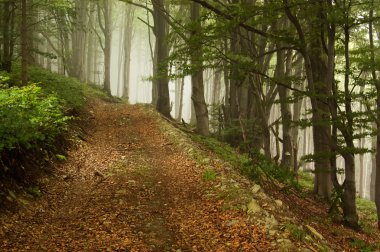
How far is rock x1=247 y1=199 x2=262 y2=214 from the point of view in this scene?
20.8 ft

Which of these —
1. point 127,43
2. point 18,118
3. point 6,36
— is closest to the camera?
point 18,118

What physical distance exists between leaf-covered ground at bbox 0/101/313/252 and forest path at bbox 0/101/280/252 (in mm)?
15

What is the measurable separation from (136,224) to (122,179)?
2.37 metres

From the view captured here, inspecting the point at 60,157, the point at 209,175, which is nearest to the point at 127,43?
the point at 60,157

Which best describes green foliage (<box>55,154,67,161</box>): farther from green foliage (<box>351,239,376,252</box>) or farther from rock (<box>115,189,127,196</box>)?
green foliage (<box>351,239,376,252</box>)

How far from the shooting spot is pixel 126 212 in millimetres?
6547

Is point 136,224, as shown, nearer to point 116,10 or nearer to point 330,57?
point 330,57

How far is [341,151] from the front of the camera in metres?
8.56

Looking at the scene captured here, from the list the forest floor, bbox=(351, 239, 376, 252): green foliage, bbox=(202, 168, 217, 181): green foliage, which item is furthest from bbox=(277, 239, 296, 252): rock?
bbox=(351, 239, 376, 252): green foliage

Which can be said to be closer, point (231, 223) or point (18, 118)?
point (231, 223)

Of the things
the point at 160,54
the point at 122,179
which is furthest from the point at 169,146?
the point at 160,54

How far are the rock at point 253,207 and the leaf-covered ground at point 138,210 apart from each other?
0.21 feet

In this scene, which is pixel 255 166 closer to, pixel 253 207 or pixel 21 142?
pixel 253 207

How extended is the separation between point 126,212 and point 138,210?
0.24 meters
